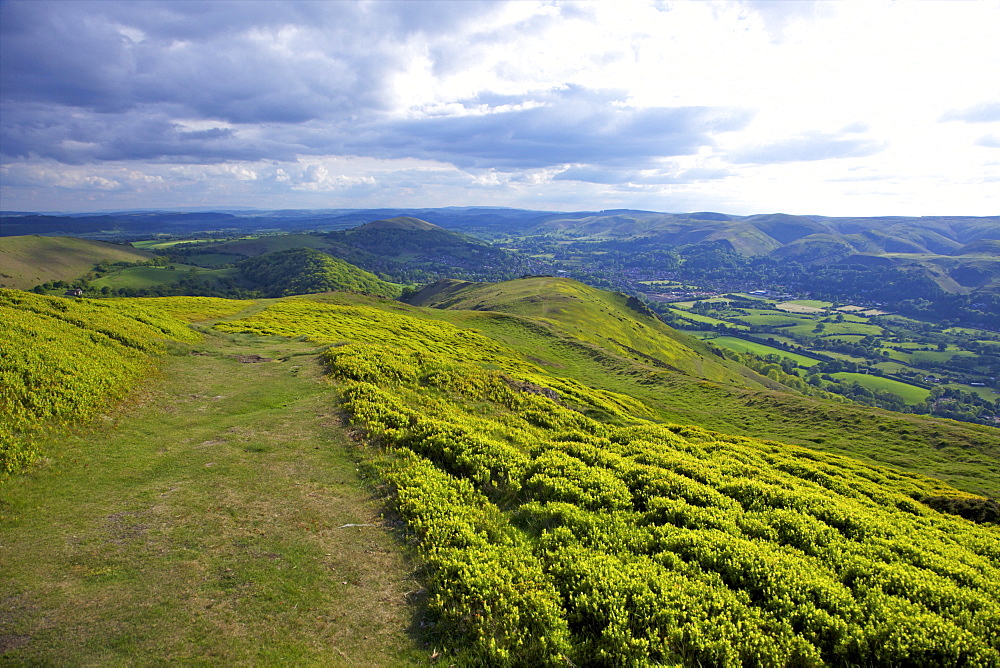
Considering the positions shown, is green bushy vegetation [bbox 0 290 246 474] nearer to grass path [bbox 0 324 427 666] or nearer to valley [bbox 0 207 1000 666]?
valley [bbox 0 207 1000 666]

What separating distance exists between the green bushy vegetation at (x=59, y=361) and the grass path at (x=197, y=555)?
1224 millimetres

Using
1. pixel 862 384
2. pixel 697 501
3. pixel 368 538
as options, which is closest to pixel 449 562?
pixel 368 538

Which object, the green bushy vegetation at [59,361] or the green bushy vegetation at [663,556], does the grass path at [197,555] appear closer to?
the green bushy vegetation at [59,361]

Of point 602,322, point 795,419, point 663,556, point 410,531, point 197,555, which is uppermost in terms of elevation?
point 197,555

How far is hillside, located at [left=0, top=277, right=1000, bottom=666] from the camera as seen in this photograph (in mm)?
9406

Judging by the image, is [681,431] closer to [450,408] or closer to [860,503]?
[860,503]

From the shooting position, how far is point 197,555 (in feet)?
37.2

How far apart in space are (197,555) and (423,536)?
5921 mm

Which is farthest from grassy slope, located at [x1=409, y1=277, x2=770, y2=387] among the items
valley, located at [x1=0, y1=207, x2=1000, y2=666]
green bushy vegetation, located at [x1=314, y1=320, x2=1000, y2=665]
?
green bushy vegetation, located at [x1=314, y1=320, x2=1000, y2=665]

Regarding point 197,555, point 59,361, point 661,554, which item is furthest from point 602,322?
point 197,555

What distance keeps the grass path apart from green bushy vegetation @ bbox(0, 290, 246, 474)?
1.22 metres

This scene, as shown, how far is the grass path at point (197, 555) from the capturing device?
8.76m

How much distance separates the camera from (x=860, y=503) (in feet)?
68.1

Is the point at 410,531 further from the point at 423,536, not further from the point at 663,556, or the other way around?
the point at 663,556
